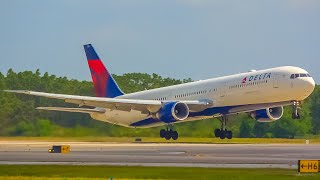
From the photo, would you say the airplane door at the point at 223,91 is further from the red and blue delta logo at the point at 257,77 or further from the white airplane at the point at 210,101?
the red and blue delta logo at the point at 257,77

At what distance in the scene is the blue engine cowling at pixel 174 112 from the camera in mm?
71875

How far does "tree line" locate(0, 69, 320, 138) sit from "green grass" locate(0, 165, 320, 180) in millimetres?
28130

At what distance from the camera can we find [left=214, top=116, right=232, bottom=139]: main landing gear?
73125mm

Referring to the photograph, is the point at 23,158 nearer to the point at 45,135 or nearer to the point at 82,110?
the point at 45,135

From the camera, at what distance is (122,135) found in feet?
256

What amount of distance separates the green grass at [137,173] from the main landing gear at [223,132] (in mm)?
31574

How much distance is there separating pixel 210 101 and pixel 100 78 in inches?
673

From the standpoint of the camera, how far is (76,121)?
7169 cm

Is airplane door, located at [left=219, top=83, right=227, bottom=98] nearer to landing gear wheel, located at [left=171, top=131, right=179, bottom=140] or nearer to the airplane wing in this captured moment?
the airplane wing

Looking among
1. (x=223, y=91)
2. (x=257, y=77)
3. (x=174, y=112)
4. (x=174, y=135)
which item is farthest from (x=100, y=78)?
(x=257, y=77)

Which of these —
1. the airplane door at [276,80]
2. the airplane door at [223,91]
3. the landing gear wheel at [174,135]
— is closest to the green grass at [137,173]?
the airplane door at [276,80]

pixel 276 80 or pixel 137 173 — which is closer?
pixel 137 173

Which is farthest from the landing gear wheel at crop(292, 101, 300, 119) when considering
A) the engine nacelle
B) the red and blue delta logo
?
the engine nacelle

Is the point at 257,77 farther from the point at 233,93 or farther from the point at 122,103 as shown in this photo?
the point at 122,103
